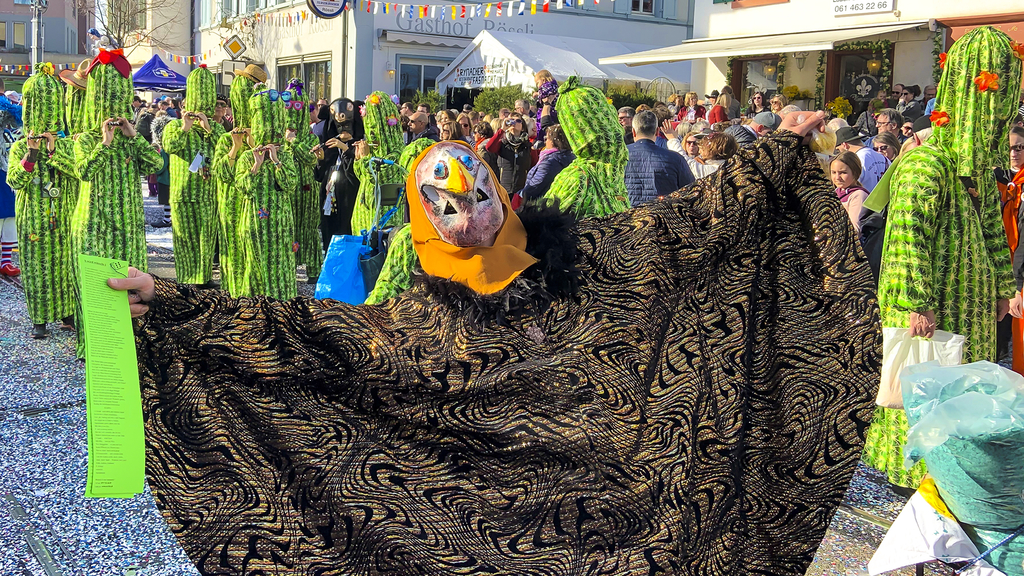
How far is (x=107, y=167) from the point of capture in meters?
6.09

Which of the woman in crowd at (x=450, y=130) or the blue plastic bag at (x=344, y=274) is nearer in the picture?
the blue plastic bag at (x=344, y=274)

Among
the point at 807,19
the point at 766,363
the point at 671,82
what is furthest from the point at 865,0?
the point at 766,363

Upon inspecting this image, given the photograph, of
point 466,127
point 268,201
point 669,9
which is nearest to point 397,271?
point 268,201

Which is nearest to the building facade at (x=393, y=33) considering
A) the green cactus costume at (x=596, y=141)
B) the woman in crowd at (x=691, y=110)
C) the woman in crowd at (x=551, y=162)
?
the woman in crowd at (x=691, y=110)

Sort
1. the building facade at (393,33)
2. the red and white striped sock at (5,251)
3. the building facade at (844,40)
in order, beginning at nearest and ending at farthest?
the red and white striped sock at (5,251) → the building facade at (844,40) → the building facade at (393,33)

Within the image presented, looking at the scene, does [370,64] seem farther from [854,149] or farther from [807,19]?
[854,149]

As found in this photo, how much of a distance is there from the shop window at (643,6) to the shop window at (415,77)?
7.60 meters

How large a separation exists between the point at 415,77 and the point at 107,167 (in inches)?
851

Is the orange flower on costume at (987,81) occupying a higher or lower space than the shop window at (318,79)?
lower

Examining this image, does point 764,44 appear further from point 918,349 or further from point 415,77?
point 918,349

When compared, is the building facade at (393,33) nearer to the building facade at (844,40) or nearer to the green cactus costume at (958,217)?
the building facade at (844,40)

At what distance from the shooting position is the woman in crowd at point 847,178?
6.12m

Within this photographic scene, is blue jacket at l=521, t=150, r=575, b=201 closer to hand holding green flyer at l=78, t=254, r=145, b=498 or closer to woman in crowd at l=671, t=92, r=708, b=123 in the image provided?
hand holding green flyer at l=78, t=254, r=145, b=498

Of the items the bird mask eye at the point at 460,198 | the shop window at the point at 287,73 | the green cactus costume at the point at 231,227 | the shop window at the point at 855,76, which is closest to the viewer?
the bird mask eye at the point at 460,198
